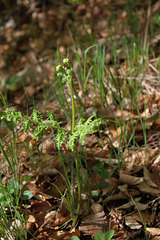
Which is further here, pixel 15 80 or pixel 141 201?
pixel 15 80

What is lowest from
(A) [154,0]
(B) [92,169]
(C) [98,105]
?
(B) [92,169]

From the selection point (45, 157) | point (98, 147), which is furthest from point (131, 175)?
point (45, 157)

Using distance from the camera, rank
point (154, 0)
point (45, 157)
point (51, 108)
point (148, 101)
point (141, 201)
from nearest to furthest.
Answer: point (141, 201)
point (45, 157)
point (148, 101)
point (51, 108)
point (154, 0)

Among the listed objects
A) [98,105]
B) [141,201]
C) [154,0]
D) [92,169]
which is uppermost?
[154,0]

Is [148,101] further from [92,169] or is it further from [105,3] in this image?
[105,3]

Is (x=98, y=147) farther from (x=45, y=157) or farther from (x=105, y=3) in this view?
(x=105, y=3)

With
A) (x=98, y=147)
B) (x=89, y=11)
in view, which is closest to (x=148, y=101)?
(x=98, y=147)

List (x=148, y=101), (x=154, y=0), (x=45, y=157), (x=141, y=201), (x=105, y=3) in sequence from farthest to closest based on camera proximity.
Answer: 1. (x=105, y=3)
2. (x=154, y=0)
3. (x=148, y=101)
4. (x=45, y=157)
5. (x=141, y=201)

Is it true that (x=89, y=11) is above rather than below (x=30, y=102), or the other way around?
above

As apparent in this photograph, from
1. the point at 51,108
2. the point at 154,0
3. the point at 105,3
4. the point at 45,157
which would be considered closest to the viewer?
the point at 45,157
